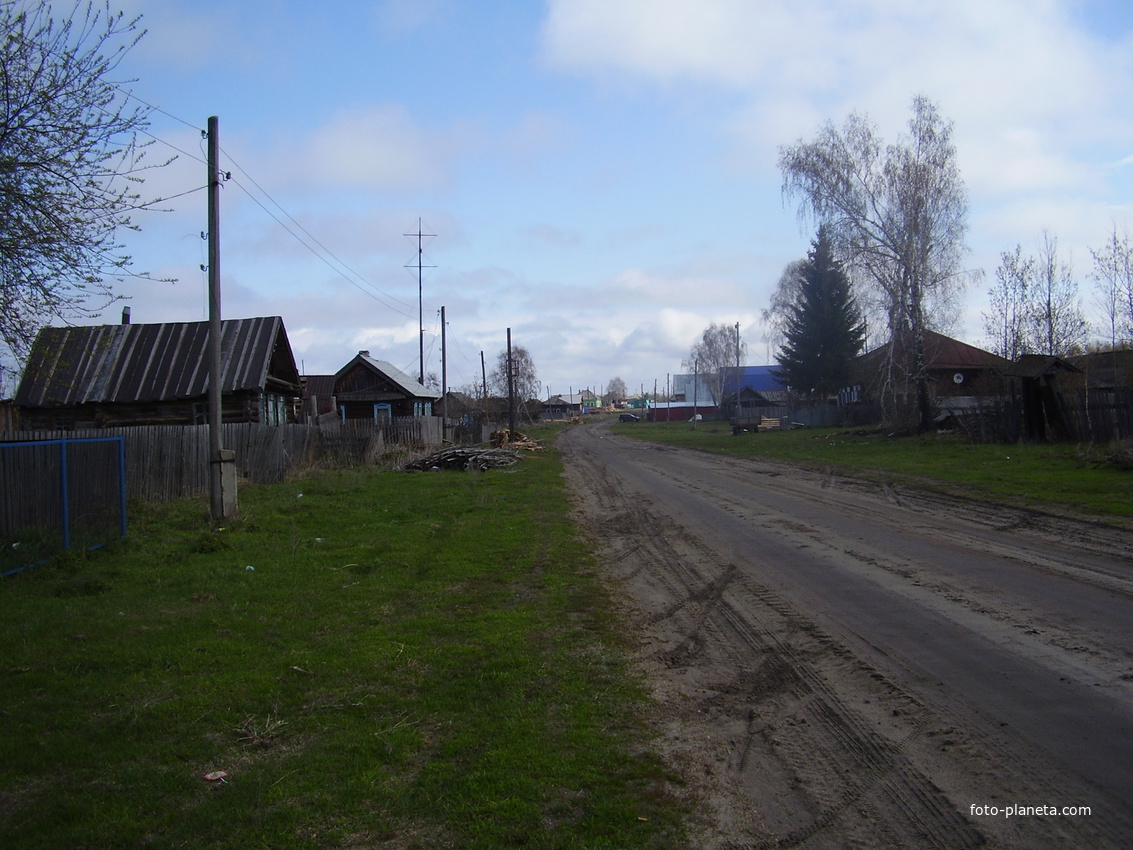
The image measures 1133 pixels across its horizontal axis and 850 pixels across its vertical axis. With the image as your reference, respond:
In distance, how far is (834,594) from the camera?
7.80 m

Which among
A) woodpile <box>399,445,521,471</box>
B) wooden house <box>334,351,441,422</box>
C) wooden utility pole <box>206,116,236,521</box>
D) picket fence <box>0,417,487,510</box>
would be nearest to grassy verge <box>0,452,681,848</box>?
wooden utility pole <box>206,116,236,521</box>

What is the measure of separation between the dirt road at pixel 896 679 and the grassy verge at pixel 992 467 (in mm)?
2399

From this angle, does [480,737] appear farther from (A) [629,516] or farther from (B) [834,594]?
(A) [629,516]

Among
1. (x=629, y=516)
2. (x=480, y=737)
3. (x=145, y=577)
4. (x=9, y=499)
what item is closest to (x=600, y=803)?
(x=480, y=737)

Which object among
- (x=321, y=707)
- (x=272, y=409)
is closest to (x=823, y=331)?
(x=272, y=409)

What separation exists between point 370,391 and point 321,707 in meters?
37.5

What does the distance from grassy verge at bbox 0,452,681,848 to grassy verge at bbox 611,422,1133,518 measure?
924 centimetres

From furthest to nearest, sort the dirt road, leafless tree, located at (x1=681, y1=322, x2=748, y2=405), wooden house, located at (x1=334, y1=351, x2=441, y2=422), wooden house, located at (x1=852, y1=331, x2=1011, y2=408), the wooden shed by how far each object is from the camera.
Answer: leafless tree, located at (x1=681, y1=322, x2=748, y2=405), wooden house, located at (x1=334, y1=351, x2=441, y2=422), wooden house, located at (x1=852, y1=331, x2=1011, y2=408), the wooden shed, the dirt road

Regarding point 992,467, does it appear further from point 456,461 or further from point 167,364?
point 167,364

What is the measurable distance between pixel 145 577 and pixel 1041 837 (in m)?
9.40

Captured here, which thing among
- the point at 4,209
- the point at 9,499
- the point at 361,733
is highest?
the point at 4,209

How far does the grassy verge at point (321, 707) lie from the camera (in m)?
3.68

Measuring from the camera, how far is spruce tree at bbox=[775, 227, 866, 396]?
164ft

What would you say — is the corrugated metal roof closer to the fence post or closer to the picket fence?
the picket fence
